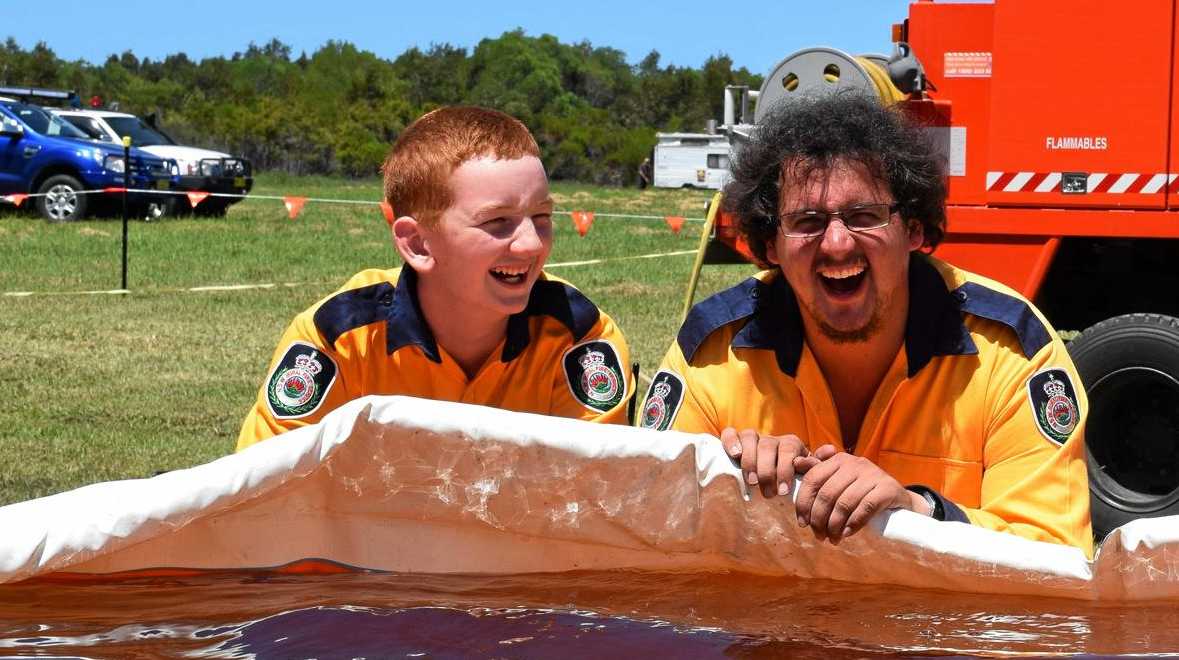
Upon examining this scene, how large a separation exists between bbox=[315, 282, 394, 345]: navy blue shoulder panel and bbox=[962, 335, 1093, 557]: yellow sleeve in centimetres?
123

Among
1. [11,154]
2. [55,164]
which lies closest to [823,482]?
[55,164]

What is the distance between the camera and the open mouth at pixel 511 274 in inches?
128

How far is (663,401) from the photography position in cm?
319

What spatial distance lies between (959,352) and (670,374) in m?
0.56

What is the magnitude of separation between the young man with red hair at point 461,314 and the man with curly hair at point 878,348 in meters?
0.28

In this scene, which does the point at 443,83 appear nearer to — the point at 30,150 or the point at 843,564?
the point at 30,150

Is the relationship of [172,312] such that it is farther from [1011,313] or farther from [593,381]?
[1011,313]

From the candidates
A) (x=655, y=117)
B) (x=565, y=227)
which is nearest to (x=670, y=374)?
(x=565, y=227)

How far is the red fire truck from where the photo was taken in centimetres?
575

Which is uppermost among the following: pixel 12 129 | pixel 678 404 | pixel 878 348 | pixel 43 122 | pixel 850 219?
pixel 43 122

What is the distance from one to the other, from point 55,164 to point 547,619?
61.0 feet

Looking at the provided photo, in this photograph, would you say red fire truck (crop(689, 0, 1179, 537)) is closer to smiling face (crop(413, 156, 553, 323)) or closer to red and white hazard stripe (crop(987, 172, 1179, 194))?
red and white hazard stripe (crop(987, 172, 1179, 194))

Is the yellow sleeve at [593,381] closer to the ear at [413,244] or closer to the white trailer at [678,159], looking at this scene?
the ear at [413,244]

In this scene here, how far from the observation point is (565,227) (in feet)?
74.2
